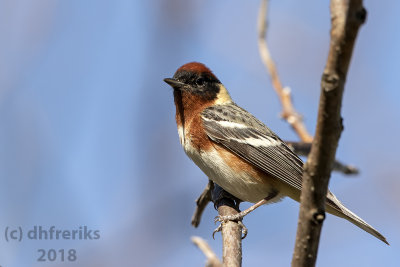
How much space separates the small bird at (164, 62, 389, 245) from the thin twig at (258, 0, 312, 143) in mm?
312

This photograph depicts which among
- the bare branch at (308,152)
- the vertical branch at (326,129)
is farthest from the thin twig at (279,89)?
the vertical branch at (326,129)

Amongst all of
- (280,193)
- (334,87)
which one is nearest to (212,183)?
(280,193)

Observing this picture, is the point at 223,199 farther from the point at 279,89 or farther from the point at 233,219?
the point at 279,89

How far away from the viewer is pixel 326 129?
2547 mm

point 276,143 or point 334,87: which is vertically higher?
point 334,87

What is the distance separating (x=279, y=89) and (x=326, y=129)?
306cm

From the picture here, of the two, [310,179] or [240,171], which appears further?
[240,171]

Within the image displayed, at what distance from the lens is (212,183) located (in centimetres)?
631

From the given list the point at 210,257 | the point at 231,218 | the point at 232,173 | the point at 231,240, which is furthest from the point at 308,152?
the point at 210,257

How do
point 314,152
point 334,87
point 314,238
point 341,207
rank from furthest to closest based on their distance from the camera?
1. point 341,207
2. point 314,238
3. point 314,152
4. point 334,87

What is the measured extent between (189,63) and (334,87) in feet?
14.3

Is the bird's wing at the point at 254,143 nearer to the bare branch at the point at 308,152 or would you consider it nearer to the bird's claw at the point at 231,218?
the bare branch at the point at 308,152

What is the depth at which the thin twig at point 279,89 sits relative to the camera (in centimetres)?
507

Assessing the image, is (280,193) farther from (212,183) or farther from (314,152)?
(314,152)
